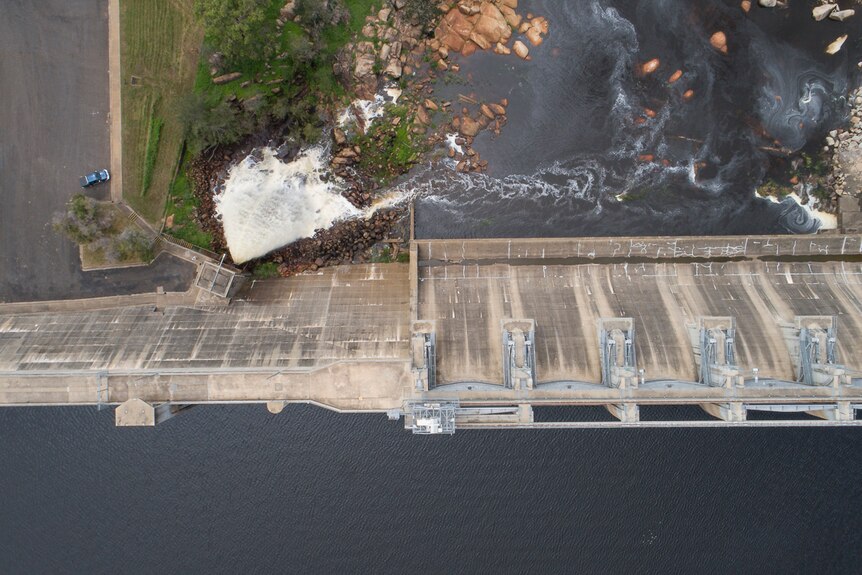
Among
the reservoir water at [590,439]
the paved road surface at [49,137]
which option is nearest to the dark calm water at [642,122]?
the reservoir water at [590,439]

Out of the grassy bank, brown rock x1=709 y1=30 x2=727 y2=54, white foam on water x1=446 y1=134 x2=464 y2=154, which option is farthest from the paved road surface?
brown rock x1=709 y1=30 x2=727 y2=54

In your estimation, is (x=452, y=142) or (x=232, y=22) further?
(x=452, y=142)

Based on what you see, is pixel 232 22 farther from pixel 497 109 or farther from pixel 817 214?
pixel 817 214

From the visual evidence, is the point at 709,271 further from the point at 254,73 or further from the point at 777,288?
the point at 254,73

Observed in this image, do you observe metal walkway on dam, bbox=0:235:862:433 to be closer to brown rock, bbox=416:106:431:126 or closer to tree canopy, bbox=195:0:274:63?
brown rock, bbox=416:106:431:126

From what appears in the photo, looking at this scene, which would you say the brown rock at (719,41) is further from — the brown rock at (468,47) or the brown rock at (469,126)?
the brown rock at (469,126)

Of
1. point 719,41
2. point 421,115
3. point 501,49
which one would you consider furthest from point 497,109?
point 719,41

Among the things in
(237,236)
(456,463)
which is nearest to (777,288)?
(456,463)

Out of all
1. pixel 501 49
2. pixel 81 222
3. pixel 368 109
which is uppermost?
pixel 501 49
